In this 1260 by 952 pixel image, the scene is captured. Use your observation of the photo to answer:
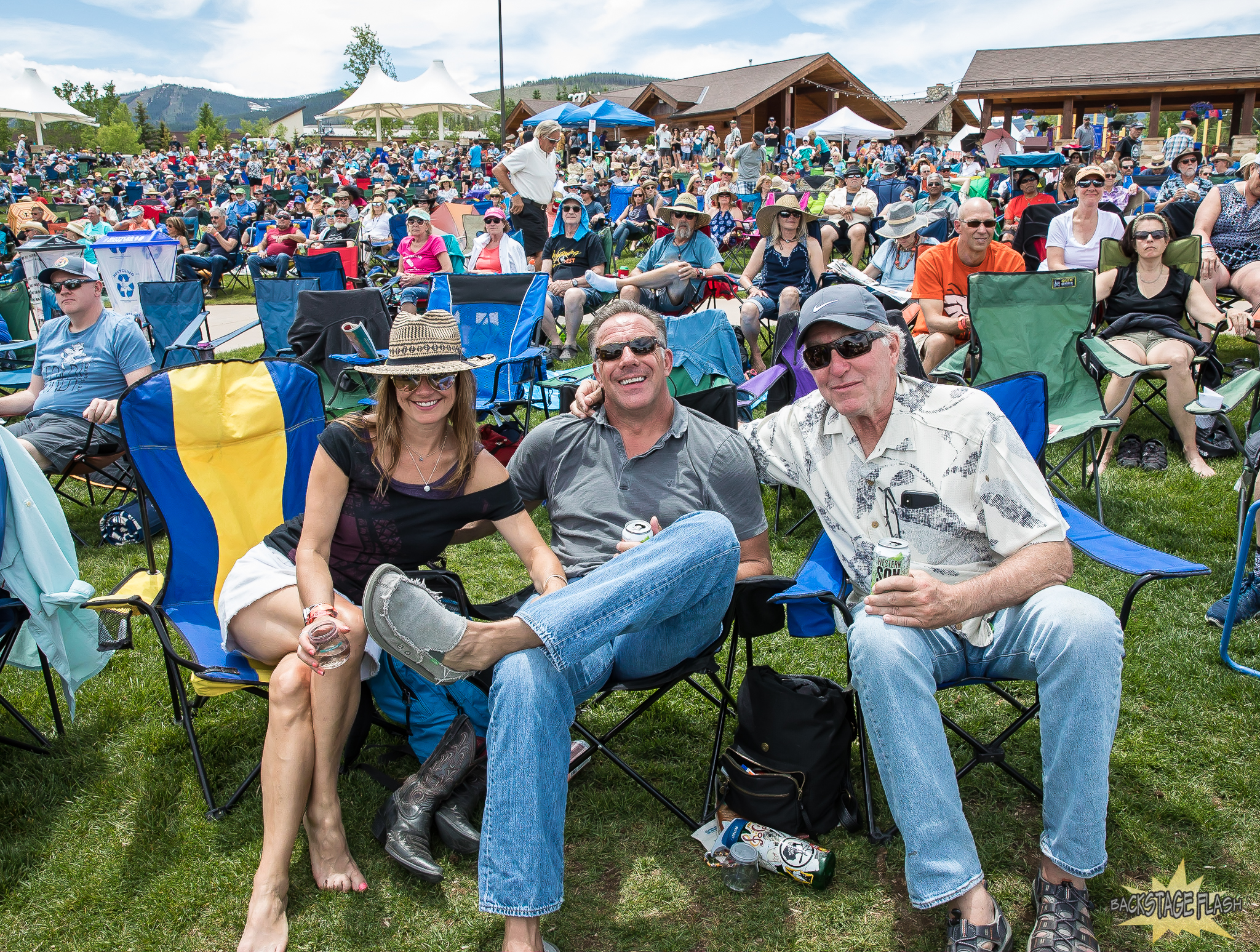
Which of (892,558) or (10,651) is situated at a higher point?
(892,558)

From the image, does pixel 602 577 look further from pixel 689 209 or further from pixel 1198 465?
pixel 689 209

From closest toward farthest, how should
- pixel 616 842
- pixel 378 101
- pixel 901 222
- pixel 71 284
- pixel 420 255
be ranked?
pixel 616 842 < pixel 71 284 < pixel 901 222 < pixel 420 255 < pixel 378 101

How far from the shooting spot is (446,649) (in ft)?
6.53

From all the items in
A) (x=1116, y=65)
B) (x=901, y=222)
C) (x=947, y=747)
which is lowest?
(x=947, y=747)

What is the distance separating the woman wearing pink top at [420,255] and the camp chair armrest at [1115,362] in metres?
5.71

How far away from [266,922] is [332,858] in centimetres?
21

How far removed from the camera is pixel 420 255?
9.32 m

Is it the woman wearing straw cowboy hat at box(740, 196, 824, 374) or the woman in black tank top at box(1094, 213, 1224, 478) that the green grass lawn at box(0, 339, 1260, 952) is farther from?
the woman wearing straw cowboy hat at box(740, 196, 824, 374)

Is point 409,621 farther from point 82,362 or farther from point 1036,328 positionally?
point 1036,328

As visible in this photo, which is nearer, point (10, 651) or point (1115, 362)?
point (10, 651)

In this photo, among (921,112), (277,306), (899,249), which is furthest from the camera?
(921,112)

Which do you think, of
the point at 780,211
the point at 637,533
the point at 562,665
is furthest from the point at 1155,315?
the point at 562,665

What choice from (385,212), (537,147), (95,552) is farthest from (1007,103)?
(95,552)

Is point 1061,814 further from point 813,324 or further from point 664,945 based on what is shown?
point 813,324
